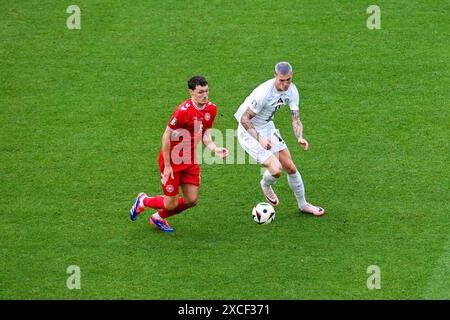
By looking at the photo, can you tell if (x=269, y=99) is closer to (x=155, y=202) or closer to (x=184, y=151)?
(x=184, y=151)

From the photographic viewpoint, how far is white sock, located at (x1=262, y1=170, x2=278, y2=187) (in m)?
12.7

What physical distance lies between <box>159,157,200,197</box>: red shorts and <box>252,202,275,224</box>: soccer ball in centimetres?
94

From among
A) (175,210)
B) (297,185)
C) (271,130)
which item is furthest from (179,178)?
(297,185)

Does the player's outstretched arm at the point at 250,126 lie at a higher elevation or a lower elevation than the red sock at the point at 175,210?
higher

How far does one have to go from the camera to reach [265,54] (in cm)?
1686

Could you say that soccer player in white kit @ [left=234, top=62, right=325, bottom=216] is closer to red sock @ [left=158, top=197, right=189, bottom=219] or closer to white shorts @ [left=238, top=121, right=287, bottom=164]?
white shorts @ [left=238, top=121, right=287, bottom=164]

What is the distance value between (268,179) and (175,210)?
56.9 inches

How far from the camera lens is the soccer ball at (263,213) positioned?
40.5ft

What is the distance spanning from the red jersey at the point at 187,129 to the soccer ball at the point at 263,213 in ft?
3.67

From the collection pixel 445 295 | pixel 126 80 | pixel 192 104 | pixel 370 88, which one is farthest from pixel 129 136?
pixel 445 295

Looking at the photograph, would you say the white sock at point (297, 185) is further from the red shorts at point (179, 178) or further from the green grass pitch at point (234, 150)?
the red shorts at point (179, 178)

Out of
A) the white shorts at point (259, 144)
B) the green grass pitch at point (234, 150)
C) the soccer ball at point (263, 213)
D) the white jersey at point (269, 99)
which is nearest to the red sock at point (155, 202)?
the green grass pitch at point (234, 150)

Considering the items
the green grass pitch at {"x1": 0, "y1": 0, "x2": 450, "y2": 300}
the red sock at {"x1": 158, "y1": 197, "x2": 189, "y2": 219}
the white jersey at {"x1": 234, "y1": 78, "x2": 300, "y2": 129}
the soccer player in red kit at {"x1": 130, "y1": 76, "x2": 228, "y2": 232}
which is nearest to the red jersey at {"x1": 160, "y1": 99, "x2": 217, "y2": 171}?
the soccer player in red kit at {"x1": 130, "y1": 76, "x2": 228, "y2": 232}

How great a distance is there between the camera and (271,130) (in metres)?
12.7
